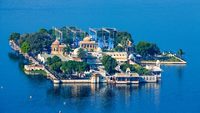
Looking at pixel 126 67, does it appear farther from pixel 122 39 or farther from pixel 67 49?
pixel 122 39

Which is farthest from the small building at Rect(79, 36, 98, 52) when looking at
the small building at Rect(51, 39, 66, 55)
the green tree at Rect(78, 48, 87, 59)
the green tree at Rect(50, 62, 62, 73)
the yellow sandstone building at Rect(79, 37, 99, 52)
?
the green tree at Rect(50, 62, 62, 73)

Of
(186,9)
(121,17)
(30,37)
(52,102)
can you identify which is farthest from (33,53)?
(186,9)

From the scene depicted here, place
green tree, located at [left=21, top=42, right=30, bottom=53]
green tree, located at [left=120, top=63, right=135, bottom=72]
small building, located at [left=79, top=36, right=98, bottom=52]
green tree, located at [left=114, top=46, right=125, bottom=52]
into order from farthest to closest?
small building, located at [left=79, top=36, right=98, bottom=52] → green tree, located at [left=114, top=46, right=125, bottom=52] → green tree, located at [left=21, top=42, right=30, bottom=53] → green tree, located at [left=120, top=63, right=135, bottom=72]

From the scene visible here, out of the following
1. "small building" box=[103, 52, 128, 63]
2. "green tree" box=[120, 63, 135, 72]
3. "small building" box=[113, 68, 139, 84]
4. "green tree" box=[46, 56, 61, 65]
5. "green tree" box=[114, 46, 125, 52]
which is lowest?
"small building" box=[113, 68, 139, 84]

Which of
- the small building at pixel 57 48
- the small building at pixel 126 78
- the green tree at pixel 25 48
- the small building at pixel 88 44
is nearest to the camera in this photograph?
the small building at pixel 126 78

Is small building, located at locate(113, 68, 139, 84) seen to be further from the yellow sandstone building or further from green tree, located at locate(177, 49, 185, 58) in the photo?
the yellow sandstone building

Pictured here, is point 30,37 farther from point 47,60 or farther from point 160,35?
point 160,35

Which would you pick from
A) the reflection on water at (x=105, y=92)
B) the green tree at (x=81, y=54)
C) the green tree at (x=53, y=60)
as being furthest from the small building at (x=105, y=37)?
the reflection on water at (x=105, y=92)

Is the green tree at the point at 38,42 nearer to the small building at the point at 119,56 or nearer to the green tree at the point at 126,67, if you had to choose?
the small building at the point at 119,56

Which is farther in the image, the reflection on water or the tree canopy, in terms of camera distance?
the tree canopy

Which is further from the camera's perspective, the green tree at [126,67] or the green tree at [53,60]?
the green tree at [53,60]
